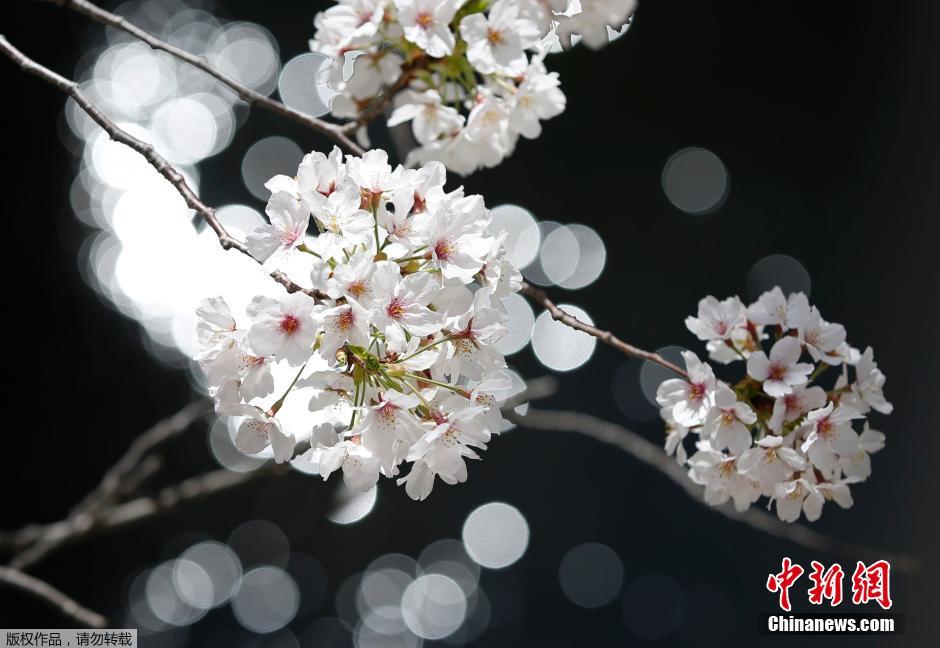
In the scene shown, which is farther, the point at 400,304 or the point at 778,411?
the point at 778,411

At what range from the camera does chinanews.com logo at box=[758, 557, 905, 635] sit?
0.99 metres

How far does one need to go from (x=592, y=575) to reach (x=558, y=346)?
433mm

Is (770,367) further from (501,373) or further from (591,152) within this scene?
(591,152)

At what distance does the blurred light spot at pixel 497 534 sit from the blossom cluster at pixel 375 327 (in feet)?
3.61

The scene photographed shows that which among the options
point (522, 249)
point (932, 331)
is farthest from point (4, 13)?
point (932, 331)

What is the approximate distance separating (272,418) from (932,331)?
44.7 inches

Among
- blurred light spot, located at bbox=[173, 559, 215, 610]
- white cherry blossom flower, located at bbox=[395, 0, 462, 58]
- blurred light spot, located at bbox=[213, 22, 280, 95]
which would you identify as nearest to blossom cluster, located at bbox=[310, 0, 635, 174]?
white cherry blossom flower, located at bbox=[395, 0, 462, 58]

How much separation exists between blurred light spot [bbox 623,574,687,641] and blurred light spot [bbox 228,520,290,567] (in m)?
0.69

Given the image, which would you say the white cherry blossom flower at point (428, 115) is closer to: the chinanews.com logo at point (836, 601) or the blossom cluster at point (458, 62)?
the blossom cluster at point (458, 62)

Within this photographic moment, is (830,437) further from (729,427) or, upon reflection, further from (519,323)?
(519,323)

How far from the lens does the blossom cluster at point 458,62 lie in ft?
2.04

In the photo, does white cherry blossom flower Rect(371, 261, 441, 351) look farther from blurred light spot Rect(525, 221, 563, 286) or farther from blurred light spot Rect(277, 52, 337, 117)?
Result: blurred light spot Rect(277, 52, 337, 117)

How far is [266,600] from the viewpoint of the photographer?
1604mm

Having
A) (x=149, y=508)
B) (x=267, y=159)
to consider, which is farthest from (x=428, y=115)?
(x=267, y=159)
